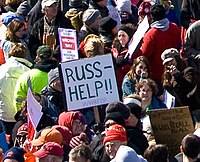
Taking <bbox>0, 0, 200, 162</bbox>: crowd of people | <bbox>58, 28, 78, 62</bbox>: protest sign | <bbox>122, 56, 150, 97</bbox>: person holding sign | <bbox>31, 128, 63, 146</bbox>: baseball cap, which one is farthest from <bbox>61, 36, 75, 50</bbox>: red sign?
<bbox>31, 128, 63, 146</bbox>: baseball cap

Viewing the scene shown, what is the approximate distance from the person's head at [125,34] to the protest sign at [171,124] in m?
2.62

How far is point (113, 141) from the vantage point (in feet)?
36.3

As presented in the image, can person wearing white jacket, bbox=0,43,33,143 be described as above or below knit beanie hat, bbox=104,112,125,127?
below

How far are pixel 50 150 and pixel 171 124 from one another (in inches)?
73.8

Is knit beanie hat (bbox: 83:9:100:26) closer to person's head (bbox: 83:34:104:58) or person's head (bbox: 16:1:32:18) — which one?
person's head (bbox: 83:34:104:58)

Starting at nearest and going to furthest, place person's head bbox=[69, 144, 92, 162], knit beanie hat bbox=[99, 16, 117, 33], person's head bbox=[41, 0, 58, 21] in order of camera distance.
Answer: person's head bbox=[69, 144, 92, 162] → knit beanie hat bbox=[99, 16, 117, 33] → person's head bbox=[41, 0, 58, 21]

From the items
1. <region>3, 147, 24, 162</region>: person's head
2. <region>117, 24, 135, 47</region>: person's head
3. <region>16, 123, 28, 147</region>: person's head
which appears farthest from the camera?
<region>117, 24, 135, 47</region>: person's head

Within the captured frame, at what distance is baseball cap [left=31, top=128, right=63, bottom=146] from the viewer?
11.6 m

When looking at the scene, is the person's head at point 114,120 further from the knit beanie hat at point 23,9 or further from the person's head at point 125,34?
the knit beanie hat at point 23,9

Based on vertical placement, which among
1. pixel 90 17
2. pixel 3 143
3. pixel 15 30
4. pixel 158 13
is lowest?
pixel 3 143

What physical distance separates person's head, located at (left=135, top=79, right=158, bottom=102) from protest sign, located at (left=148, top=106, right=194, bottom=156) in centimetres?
93

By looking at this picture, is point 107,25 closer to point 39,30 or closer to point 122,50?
point 122,50

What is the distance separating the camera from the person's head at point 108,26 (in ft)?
50.2

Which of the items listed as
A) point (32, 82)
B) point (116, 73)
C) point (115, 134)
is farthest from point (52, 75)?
point (115, 134)
